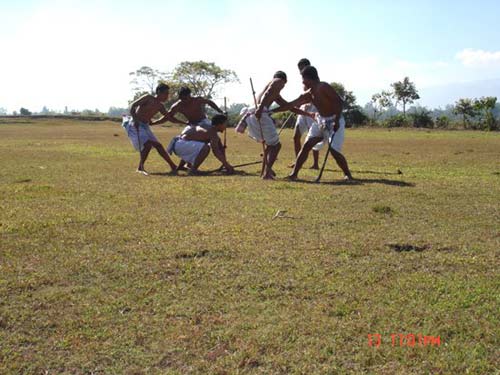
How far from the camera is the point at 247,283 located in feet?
14.9

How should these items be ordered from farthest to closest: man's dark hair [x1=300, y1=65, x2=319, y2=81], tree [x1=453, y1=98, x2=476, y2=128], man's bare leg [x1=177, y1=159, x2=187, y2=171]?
tree [x1=453, y1=98, x2=476, y2=128], man's bare leg [x1=177, y1=159, x2=187, y2=171], man's dark hair [x1=300, y1=65, x2=319, y2=81]

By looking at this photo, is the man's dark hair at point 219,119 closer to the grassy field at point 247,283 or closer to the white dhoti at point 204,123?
the white dhoti at point 204,123

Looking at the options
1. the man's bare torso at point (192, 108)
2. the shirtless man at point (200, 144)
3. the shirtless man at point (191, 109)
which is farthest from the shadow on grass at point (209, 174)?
the man's bare torso at point (192, 108)

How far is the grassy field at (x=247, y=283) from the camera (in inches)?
132

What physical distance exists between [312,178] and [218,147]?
2207 mm

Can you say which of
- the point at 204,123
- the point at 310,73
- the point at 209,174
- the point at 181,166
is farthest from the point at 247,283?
the point at 181,166

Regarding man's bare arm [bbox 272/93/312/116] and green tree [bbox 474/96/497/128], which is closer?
man's bare arm [bbox 272/93/312/116]

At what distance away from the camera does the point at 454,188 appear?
953cm

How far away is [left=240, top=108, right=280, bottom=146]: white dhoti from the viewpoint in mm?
11297
